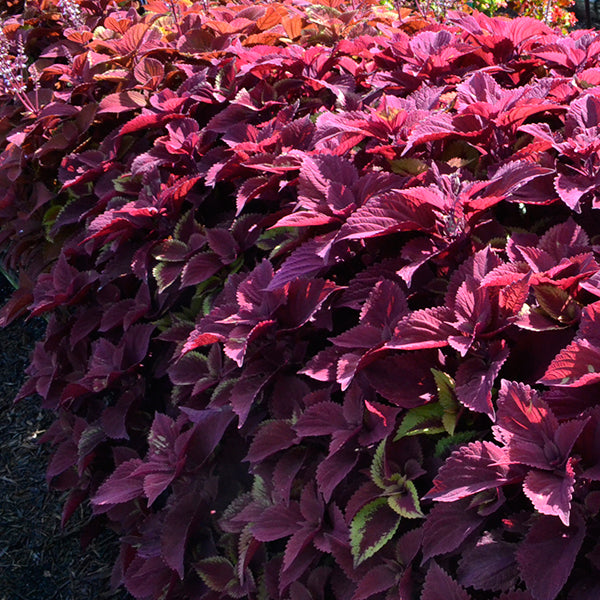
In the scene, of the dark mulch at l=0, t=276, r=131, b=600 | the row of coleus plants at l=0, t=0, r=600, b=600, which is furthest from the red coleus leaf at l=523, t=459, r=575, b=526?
the dark mulch at l=0, t=276, r=131, b=600

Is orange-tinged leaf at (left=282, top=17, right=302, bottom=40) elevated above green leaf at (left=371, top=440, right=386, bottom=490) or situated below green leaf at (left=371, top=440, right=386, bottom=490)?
above

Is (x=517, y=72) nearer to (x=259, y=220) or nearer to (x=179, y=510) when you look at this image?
(x=259, y=220)

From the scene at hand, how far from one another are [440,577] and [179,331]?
105cm

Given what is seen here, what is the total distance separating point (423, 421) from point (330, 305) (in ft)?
1.25

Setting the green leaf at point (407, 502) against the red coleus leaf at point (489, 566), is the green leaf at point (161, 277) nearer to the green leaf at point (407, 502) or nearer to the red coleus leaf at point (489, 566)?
the green leaf at point (407, 502)

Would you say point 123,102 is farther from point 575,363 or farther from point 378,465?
point 575,363

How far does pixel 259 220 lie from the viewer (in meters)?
1.92

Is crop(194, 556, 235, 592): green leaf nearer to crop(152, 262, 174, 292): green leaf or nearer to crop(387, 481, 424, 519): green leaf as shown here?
crop(387, 481, 424, 519): green leaf

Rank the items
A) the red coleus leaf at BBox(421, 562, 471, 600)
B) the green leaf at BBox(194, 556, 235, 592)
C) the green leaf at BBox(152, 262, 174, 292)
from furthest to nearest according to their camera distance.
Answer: the green leaf at BBox(152, 262, 174, 292) < the green leaf at BBox(194, 556, 235, 592) < the red coleus leaf at BBox(421, 562, 471, 600)

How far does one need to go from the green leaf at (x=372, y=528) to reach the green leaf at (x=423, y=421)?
0.13 meters

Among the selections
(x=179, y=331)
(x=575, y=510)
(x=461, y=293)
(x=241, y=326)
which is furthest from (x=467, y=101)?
(x=575, y=510)

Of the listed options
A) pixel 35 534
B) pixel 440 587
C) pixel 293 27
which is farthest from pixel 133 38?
pixel 440 587

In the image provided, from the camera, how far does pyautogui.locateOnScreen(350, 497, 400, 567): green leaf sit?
121 centimetres

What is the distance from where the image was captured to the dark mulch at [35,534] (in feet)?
8.13
